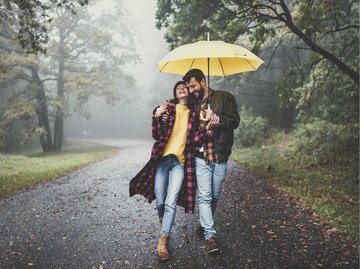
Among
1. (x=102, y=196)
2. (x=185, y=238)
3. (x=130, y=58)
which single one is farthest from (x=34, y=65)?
(x=185, y=238)

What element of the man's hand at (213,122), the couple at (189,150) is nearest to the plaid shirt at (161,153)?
the couple at (189,150)

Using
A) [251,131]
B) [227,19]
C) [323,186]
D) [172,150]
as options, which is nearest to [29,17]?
[227,19]

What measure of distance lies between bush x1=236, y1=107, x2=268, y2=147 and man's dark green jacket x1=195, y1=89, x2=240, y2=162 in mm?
14366

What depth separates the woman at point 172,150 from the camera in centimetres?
426

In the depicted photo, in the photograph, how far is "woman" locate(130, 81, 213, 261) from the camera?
14.0 ft

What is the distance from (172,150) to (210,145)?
1.63ft

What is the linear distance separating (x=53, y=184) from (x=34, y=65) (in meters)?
14.0

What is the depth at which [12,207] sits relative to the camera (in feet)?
22.6

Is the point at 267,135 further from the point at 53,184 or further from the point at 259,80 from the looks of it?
the point at 53,184

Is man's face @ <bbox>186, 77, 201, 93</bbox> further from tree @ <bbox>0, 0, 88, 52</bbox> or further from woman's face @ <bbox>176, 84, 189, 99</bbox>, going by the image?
tree @ <bbox>0, 0, 88, 52</bbox>

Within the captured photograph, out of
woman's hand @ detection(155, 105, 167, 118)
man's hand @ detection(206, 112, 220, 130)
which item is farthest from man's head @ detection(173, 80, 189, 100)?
man's hand @ detection(206, 112, 220, 130)

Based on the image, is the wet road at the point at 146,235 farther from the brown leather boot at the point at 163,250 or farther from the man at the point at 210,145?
the man at the point at 210,145

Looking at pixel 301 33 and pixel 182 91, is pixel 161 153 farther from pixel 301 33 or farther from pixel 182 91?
pixel 301 33

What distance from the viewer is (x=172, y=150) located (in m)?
4.25
